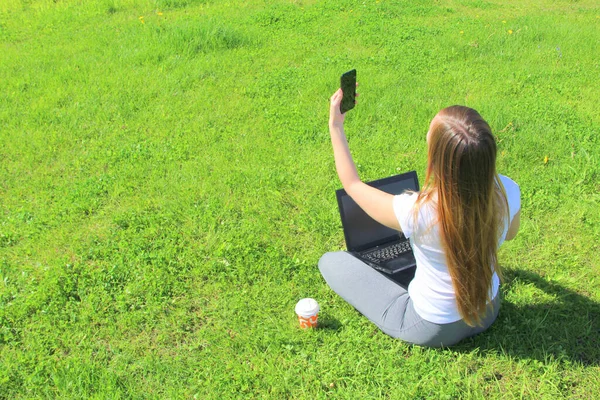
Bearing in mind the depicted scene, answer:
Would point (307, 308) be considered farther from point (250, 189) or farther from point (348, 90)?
point (250, 189)

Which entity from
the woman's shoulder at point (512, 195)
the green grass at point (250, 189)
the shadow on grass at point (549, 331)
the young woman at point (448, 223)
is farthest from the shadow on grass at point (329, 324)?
the woman's shoulder at point (512, 195)

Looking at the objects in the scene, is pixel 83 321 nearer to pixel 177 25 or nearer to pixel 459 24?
pixel 177 25

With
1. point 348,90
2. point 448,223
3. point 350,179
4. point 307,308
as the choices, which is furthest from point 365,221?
point 448,223

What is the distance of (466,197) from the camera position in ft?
7.65

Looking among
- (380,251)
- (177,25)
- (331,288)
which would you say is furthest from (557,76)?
(177,25)

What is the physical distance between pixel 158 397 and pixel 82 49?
19.3 ft

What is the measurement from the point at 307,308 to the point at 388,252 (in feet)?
2.76

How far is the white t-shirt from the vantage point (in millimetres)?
2473

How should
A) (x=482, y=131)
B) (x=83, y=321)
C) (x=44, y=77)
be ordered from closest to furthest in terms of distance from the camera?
(x=482, y=131), (x=83, y=321), (x=44, y=77)

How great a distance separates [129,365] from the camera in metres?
3.19

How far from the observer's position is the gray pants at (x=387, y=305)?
2.98 metres

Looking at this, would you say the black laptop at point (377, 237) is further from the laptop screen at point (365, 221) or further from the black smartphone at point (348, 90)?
the black smartphone at point (348, 90)

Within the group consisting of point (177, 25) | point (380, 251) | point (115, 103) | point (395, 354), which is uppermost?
point (177, 25)

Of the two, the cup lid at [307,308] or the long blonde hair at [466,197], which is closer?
the long blonde hair at [466,197]
